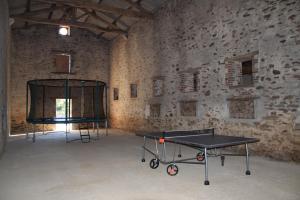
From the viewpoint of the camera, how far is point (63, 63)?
12742 millimetres

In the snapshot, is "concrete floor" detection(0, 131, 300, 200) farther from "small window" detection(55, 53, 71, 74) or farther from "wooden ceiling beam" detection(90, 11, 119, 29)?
"small window" detection(55, 53, 71, 74)

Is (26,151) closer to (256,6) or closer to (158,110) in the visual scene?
(158,110)

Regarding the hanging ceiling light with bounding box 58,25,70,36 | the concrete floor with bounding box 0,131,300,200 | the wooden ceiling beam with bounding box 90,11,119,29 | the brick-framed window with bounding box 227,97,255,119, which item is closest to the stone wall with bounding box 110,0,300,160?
the brick-framed window with bounding box 227,97,255,119

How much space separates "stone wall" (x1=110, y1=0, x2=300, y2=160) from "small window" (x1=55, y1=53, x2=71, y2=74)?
450cm

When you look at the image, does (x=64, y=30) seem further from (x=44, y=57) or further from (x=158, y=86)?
(x=158, y=86)

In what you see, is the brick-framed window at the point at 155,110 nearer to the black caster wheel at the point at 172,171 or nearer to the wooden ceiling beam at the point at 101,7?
the wooden ceiling beam at the point at 101,7

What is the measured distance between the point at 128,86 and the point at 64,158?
6377 millimetres

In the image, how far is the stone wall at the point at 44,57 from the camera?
11.6 meters

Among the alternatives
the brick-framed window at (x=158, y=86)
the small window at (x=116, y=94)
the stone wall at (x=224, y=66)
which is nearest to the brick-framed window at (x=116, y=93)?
the small window at (x=116, y=94)

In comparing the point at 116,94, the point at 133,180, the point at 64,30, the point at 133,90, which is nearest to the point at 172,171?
the point at 133,180

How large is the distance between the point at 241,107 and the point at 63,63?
9830 millimetres

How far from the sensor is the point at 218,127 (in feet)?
21.4

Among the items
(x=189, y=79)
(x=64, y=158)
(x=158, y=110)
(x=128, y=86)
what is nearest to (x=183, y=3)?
(x=189, y=79)

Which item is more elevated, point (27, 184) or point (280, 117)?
point (280, 117)
